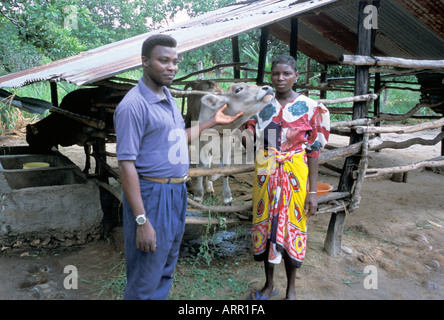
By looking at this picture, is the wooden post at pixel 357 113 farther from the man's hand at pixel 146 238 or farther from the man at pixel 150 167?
the man's hand at pixel 146 238

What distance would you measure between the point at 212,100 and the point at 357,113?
1.65 meters

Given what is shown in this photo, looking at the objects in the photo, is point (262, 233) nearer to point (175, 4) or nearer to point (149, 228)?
point (149, 228)

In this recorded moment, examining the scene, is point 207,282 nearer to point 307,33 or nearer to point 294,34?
point 294,34

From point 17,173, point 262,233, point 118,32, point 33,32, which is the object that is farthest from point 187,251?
point 118,32

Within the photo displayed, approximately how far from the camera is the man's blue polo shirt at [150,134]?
175cm

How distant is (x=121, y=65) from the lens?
2475 mm

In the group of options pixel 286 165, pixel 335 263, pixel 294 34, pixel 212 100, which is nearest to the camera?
pixel 286 165

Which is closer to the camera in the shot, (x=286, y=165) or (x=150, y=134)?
(x=150, y=134)

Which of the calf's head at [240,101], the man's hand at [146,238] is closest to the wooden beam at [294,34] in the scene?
the calf's head at [240,101]

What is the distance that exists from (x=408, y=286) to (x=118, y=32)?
26.0 metres

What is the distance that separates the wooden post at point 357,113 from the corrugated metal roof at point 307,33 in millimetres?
394

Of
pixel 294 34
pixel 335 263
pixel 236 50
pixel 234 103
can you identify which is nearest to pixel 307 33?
pixel 294 34

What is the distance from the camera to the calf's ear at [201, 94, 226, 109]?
2938 mm

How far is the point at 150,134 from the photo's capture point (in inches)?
73.4
